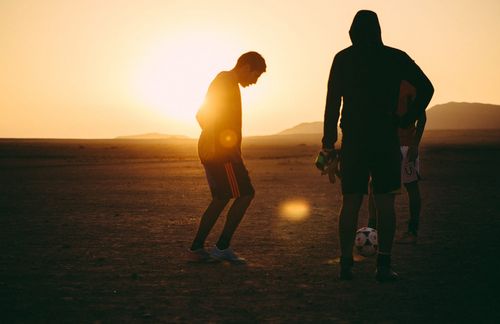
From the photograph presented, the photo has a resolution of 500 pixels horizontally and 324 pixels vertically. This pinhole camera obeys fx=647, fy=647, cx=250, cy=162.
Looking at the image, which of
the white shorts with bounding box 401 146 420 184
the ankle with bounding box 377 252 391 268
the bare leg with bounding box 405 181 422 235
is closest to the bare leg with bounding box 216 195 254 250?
the ankle with bounding box 377 252 391 268

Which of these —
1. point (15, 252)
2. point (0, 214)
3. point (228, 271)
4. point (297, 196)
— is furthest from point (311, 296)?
point (297, 196)

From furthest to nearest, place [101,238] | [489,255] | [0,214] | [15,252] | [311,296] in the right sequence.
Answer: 1. [0,214]
2. [101,238]
3. [15,252]
4. [489,255]
5. [311,296]

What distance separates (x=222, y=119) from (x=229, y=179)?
0.67 metres

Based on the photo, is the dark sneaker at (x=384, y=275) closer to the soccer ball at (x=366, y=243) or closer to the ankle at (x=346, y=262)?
the ankle at (x=346, y=262)

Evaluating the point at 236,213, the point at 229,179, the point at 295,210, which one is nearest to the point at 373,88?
the point at 229,179

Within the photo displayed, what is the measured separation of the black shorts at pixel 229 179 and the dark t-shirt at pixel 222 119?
0.23 ft

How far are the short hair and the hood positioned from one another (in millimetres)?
1305

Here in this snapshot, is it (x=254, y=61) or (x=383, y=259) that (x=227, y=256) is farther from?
(x=254, y=61)

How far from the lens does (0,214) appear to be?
491 inches

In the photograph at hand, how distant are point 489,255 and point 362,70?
10.2ft

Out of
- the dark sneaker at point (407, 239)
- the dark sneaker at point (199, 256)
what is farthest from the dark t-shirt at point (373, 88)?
the dark sneaker at point (407, 239)

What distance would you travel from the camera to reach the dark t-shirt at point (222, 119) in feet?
23.0

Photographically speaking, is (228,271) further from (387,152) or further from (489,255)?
(489,255)

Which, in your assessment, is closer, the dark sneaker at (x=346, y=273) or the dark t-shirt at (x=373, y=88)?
the dark t-shirt at (x=373, y=88)
